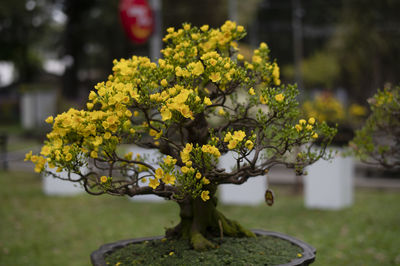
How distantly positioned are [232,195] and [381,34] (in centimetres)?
1383

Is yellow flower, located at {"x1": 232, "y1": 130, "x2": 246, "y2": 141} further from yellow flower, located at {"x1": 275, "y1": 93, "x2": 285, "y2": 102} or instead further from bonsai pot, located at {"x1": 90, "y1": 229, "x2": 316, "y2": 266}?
bonsai pot, located at {"x1": 90, "y1": 229, "x2": 316, "y2": 266}

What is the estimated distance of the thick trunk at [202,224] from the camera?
325cm

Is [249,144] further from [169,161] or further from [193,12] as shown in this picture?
[193,12]

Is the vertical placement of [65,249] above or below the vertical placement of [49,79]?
below

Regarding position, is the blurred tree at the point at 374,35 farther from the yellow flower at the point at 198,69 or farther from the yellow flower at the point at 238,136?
the yellow flower at the point at 238,136

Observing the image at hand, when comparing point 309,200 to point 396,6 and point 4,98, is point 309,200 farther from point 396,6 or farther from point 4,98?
point 4,98

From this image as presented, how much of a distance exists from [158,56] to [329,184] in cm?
668

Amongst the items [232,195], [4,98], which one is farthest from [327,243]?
Answer: [4,98]

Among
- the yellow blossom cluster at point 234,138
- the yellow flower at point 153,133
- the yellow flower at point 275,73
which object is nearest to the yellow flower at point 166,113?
the yellow blossom cluster at point 234,138

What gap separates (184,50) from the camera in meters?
2.87

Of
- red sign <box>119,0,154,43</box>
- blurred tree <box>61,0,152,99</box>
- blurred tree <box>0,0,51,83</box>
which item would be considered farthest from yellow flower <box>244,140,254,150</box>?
blurred tree <box>0,0,51,83</box>

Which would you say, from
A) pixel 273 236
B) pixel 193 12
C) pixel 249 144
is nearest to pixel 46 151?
pixel 249 144

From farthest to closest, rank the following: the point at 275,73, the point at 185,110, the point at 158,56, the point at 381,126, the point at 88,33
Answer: the point at 88,33, the point at 158,56, the point at 381,126, the point at 275,73, the point at 185,110

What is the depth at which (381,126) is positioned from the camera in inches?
164
